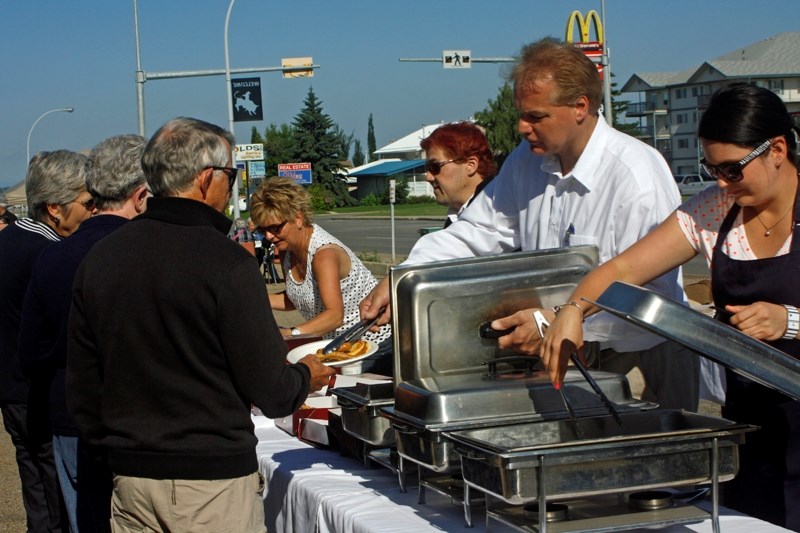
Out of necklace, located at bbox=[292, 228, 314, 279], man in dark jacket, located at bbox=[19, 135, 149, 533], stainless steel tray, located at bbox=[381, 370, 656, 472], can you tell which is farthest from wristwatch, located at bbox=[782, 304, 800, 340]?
necklace, located at bbox=[292, 228, 314, 279]

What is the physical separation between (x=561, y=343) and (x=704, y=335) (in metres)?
0.37

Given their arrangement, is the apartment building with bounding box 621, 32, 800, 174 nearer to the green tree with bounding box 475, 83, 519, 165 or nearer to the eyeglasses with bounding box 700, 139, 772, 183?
the green tree with bounding box 475, 83, 519, 165

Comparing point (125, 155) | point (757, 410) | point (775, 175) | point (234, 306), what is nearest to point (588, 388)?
point (757, 410)

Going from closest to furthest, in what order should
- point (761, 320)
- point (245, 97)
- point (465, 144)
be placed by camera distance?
1. point (761, 320)
2. point (465, 144)
3. point (245, 97)

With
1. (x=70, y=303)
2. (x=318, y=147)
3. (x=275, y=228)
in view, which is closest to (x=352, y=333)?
(x=70, y=303)

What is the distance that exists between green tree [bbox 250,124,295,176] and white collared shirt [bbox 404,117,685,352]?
6777 centimetres

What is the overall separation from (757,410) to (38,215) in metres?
2.70

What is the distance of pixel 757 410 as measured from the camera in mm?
2080

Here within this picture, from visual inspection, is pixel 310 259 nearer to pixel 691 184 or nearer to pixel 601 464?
pixel 601 464

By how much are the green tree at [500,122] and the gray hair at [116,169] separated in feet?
167

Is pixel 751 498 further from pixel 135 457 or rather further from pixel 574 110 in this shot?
pixel 135 457

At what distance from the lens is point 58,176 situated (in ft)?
12.0

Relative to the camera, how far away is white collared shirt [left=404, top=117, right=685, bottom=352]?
2.57 metres

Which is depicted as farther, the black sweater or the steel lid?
the black sweater
